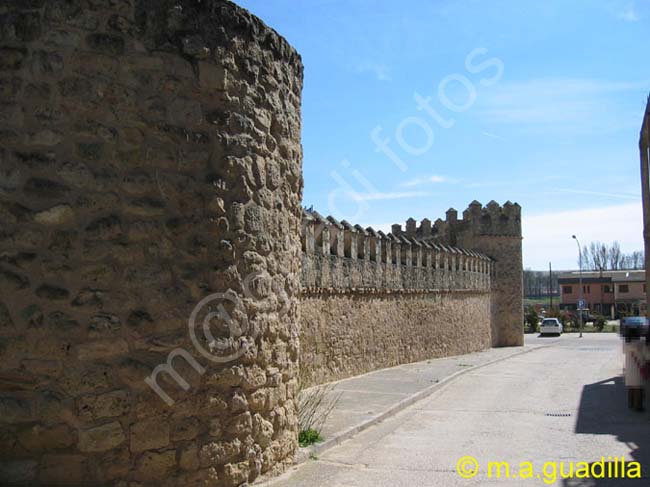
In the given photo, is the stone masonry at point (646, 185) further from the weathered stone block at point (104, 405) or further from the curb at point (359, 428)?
the weathered stone block at point (104, 405)

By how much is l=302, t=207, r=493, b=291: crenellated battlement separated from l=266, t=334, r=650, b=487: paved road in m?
2.85

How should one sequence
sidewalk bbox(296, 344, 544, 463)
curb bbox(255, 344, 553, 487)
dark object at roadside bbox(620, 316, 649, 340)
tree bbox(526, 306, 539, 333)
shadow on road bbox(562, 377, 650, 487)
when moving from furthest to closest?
tree bbox(526, 306, 539, 333) → dark object at roadside bbox(620, 316, 649, 340) → sidewalk bbox(296, 344, 544, 463) → curb bbox(255, 344, 553, 487) → shadow on road bbox(562, 377, 650, 487)

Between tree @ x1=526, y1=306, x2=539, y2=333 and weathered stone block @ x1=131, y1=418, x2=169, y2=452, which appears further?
tree @ x1=526, y1=306, x2=539, y2=333

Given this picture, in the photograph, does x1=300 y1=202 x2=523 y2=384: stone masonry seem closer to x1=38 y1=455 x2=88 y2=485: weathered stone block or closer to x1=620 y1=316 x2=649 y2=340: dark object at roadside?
x1=620 y1=316 x2=649 y2=340: dark object at roadside

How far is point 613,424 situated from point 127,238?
7.52 m

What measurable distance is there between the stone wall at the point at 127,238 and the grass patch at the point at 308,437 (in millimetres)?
1598

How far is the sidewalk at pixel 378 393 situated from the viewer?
7.94m

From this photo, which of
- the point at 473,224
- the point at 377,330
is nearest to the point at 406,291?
the point at 377,330

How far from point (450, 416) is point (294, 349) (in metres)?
4.52

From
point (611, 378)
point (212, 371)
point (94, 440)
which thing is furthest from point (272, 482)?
point (611, 378)

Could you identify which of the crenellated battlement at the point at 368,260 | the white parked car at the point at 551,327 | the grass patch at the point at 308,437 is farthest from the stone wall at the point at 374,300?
the white parked car at the point at 551,327

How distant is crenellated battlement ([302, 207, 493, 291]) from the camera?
12.0 meters

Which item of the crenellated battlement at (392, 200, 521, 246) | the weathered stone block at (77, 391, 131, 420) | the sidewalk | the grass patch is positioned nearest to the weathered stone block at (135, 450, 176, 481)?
the weathered stone block at (77, 391, 131, 420)

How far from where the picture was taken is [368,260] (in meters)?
14.7
